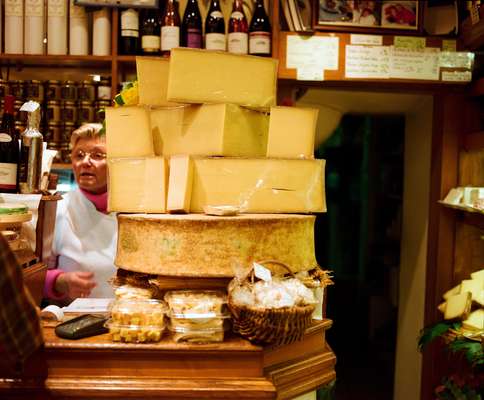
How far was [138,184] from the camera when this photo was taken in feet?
5.70

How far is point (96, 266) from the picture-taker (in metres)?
2.75

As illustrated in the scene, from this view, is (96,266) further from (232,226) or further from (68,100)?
(232,226)

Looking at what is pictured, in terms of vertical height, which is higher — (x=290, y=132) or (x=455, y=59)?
(x=455, y=59)

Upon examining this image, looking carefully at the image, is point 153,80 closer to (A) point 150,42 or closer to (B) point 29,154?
(B) point 29,154

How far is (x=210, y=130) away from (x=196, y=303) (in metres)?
0.58

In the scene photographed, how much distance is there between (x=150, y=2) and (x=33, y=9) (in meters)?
0.66

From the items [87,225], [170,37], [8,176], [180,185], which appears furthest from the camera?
[170,37]

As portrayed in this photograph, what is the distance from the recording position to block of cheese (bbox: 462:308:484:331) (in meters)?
2.54

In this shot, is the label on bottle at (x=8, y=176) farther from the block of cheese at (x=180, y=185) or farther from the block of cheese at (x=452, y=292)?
the block of cheese at (x=452, y=292)

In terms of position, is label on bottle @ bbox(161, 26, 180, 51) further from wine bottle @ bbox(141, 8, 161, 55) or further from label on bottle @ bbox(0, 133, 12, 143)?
label on bottle @ bbox(0, 133, 12, 143)

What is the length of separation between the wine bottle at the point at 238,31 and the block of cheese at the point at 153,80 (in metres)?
1.21

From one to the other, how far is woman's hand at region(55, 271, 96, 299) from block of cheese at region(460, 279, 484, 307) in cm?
182

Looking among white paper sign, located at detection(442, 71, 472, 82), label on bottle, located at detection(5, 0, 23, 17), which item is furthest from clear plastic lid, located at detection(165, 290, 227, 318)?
label on bottle, located at detection(5, 0, 23, 17)

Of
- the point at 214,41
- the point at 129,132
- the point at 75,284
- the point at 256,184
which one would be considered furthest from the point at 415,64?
the point at 75,284
